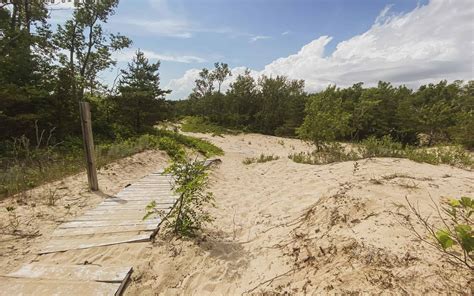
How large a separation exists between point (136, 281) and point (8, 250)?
1916mm

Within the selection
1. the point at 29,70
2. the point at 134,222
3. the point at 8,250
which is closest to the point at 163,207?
the point at 134,222

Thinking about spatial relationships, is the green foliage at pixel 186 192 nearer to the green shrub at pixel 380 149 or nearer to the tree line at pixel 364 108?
the green shrub at pixel 380 149

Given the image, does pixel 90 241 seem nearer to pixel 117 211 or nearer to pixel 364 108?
pixel 117 211

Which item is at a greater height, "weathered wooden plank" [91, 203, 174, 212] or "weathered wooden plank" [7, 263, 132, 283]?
"weathered wooden plank" [7, 263, 132, 283]

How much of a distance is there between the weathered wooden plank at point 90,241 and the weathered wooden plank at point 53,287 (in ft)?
2.17

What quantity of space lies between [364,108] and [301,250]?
2242cm

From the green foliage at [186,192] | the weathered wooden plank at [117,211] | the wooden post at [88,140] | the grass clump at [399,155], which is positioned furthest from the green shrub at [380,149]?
the wooden post at [88,140]

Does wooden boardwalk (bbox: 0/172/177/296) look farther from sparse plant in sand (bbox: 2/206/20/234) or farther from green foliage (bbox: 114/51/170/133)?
green foliage (bbox: 114/51/170/133)

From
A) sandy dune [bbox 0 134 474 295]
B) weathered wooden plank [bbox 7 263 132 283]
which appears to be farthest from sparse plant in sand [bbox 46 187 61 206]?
weathered wooden plank [bbox 7 263 132 283]

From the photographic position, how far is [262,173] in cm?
807

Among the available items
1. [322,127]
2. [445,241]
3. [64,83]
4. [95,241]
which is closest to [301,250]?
[445,241]

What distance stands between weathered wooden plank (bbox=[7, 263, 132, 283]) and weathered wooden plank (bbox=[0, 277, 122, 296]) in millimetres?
71

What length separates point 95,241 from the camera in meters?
3.42

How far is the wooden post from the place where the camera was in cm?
512
